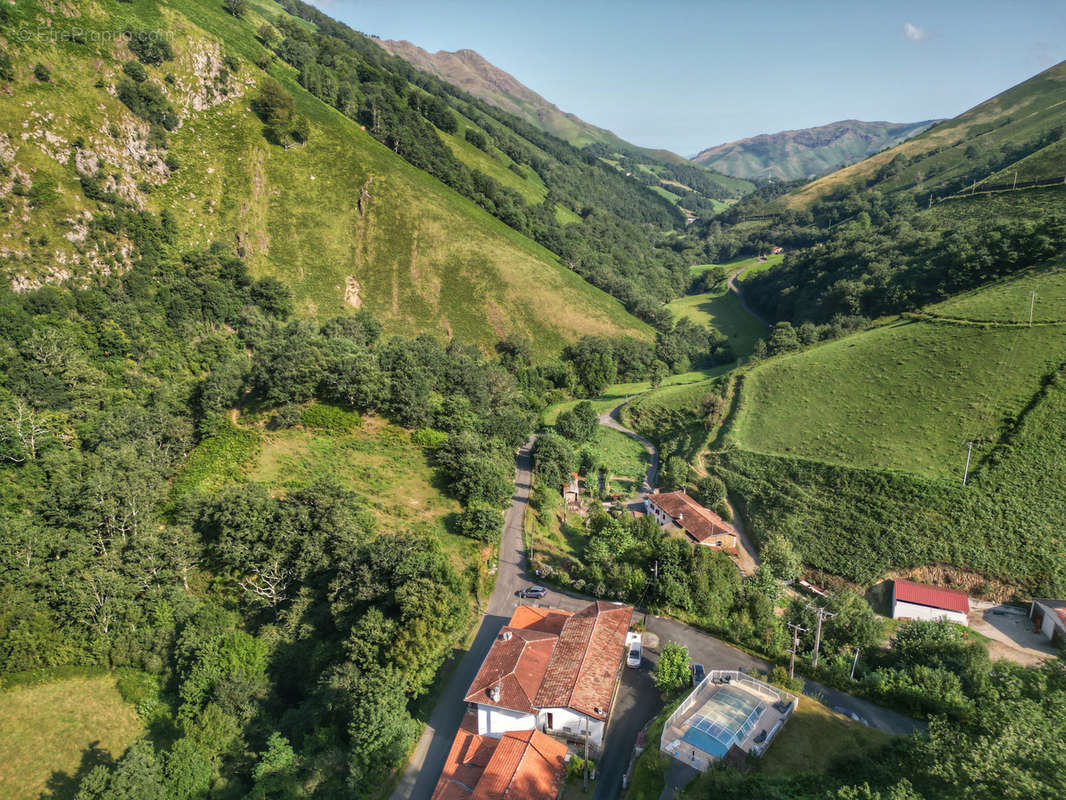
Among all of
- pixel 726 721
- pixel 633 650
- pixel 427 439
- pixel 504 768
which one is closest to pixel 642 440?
pixel 427 439

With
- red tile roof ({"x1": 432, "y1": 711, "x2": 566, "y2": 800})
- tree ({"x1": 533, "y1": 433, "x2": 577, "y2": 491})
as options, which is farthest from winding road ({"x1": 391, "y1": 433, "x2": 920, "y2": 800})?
tree ({"x1": 533, "y1": 433, "x2": 577, "y2": 491})

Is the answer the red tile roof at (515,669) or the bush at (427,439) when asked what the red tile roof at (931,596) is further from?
the bush at (427,439)

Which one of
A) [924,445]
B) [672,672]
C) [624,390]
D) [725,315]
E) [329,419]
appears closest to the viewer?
[672,672]

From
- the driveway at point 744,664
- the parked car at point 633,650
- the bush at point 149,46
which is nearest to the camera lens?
the driveway at point 744,664

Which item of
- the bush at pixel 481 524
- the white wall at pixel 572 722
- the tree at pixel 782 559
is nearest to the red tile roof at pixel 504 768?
the white wall at pixel 572 722

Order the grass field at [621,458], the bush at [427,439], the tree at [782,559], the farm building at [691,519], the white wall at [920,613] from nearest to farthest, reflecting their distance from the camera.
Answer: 1. the white wall at [920,613]
2. the tree at [782,559]
3. the farm building at [691,519]
4. the bush at [427,439]
5. the grass field at [621,458]

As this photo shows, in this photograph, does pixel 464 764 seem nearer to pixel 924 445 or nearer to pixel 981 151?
pixel 924 445

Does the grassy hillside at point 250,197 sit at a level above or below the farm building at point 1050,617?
above
